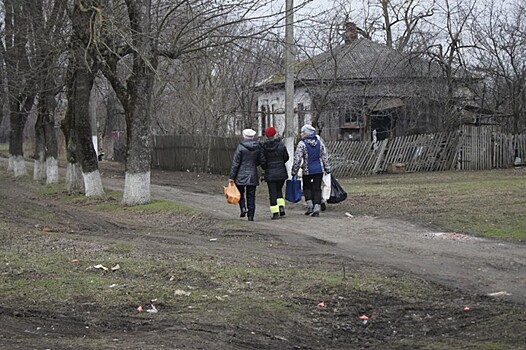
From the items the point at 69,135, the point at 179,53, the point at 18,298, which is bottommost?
the point at 18,298

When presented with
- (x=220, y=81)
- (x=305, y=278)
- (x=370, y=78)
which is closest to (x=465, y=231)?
(x=305, y=278)

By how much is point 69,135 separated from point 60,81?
5.30 m

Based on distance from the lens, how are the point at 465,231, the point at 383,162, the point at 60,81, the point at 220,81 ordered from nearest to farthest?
1. the point at 465,231
2. the point at 60,81
3. the point at 383,162
4. the point at 220,81

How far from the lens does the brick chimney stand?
30134mm

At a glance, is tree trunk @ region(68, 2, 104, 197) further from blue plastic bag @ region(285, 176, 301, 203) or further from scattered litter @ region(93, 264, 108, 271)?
scattered litter @ region(93, 264, 108, 271)

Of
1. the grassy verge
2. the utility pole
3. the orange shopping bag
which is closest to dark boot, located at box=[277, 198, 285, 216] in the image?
the orange shopping bag

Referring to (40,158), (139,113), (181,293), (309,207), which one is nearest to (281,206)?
(309,207)

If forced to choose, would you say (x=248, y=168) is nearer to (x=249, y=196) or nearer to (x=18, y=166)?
(x=249, y=196)

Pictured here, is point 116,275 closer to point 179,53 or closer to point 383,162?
point 179,53

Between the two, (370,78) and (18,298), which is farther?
(370,78)

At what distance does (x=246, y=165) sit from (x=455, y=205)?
4849 millimetres

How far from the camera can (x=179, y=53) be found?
60.7ft

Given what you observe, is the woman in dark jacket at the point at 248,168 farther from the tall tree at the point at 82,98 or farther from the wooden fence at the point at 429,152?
the wooden fence at the point at 429,152

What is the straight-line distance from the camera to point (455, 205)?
16562 millimetres
